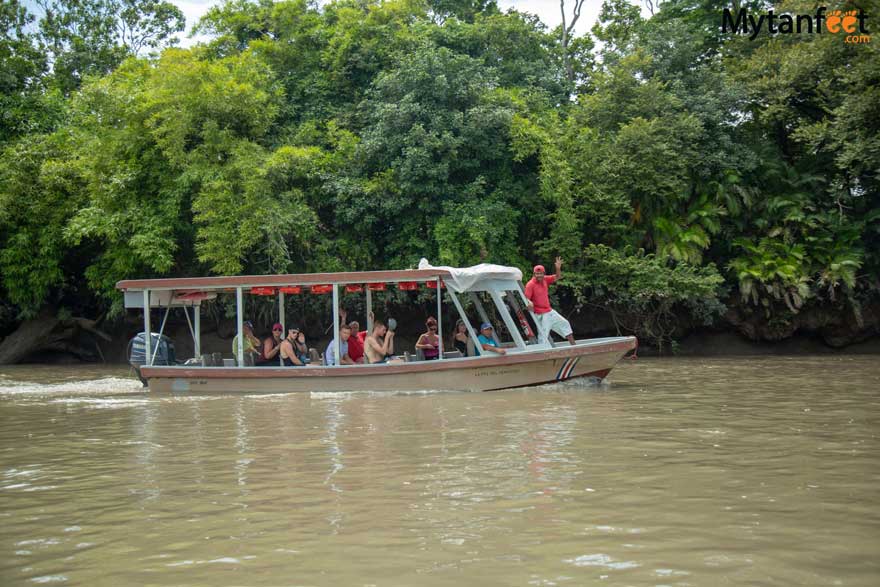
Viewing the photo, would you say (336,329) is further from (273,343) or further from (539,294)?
(539,294)

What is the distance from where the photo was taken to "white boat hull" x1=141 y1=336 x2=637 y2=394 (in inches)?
523

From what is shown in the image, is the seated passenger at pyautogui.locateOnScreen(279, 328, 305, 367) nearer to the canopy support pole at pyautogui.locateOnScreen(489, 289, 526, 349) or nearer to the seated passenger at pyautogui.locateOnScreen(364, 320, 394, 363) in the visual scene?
the seated passenger at pyautogui.locateOnScreen(364, 320, 394, 363)

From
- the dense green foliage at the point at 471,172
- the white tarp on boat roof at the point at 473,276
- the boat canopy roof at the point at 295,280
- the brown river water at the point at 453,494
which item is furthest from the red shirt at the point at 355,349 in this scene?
the dense green foliage at the point at 471,172

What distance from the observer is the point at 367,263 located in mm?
22719

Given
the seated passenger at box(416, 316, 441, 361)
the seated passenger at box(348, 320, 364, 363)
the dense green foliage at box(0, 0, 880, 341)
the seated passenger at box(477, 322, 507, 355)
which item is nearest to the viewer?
the seated passenger at box(477, 322, 507, 355)

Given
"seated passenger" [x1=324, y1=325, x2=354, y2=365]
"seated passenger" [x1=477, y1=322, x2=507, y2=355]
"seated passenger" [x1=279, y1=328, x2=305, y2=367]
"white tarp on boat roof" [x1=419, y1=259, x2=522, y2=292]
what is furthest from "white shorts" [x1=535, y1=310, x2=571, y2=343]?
"seated passenger" [x1=279, y1=328, x2=305, y2=367]

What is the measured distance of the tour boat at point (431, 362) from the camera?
13.4 meters

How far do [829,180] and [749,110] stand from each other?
9.44 feet

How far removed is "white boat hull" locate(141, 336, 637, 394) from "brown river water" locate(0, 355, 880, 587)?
4.56 ft

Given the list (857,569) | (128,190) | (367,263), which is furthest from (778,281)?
(857,569)

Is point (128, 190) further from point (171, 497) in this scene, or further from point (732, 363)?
point (171, 497)

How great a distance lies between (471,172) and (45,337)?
13269 millimetres

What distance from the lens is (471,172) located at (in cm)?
2261

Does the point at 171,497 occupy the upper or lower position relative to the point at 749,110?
lower
